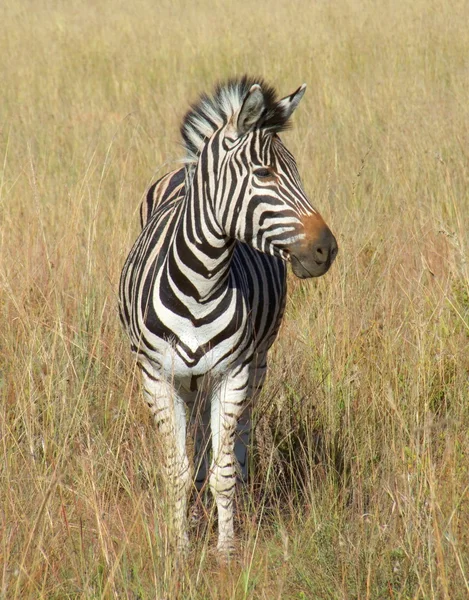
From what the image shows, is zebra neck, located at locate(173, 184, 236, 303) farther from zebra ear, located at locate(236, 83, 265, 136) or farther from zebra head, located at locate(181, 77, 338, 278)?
zebra ear, located at locate(236, 83, 265, 136)

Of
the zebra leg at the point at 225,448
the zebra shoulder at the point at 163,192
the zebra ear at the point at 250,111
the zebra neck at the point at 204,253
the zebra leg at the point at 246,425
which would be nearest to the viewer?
the zebra ear at the point at 250,111

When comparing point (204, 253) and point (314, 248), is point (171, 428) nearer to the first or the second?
point (204, 253)

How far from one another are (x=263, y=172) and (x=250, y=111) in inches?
8.1

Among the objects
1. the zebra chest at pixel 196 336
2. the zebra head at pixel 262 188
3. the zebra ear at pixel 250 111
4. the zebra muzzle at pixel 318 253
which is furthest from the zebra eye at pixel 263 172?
the zebra chest at pixel 196 336

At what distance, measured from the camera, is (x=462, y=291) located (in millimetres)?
4105

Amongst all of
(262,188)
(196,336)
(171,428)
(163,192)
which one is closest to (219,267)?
(196,336)

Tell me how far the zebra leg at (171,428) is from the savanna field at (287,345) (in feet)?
0.37

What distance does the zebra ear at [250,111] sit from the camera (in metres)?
2.74

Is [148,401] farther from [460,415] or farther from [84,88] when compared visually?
[84,88]

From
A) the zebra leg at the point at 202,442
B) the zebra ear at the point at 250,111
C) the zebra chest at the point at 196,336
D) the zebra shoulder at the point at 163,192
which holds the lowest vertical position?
the zebra leg at the point at 202,442

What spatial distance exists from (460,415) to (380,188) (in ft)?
9.27

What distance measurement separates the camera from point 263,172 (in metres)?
2.79

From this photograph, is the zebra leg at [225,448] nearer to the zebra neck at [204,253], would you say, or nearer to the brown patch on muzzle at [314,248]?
the zebra neck at [204,253]

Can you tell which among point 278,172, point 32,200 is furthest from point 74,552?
point 32,200
